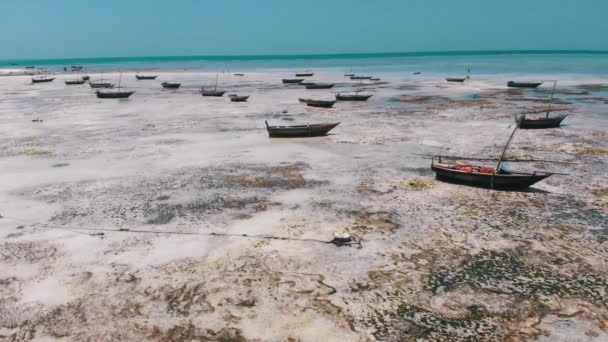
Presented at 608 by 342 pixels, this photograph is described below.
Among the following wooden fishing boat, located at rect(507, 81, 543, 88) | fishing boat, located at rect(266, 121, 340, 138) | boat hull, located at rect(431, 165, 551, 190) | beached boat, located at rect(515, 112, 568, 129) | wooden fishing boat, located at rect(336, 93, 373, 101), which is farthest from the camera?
wooden fishing boat, located at rect(507, 81, 543, 88)

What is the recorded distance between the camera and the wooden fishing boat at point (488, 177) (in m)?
17.9

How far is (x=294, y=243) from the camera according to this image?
1390cm

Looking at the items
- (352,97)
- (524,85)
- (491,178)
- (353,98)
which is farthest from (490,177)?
(524,85)

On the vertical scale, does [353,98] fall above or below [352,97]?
below

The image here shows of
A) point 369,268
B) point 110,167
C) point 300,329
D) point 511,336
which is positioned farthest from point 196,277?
point 110,167

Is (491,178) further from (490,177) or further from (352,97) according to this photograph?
(352,97)

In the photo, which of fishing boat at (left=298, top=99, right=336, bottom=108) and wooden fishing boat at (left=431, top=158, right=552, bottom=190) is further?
fishing boat at (left=298, top=99, right=336, bottom=108)

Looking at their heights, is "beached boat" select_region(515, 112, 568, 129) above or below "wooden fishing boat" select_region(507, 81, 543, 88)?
below

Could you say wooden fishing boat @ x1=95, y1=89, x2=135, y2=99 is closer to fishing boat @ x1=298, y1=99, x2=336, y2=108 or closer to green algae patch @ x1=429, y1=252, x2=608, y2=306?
fishing boat @ x1=298, y1=99, x2=336, y2=108

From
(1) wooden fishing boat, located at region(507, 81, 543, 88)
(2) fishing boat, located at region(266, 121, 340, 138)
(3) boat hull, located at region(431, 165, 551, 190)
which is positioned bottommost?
(3) boat hull, located at region(431, 165, 551, 190)

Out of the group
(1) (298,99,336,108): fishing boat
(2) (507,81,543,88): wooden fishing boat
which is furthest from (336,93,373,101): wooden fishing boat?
(2) (507,81,543,88): wooden fishing boat

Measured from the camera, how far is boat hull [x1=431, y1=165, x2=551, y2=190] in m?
17.8

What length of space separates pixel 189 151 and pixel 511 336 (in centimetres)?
2051

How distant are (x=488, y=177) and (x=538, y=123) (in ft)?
54.1
